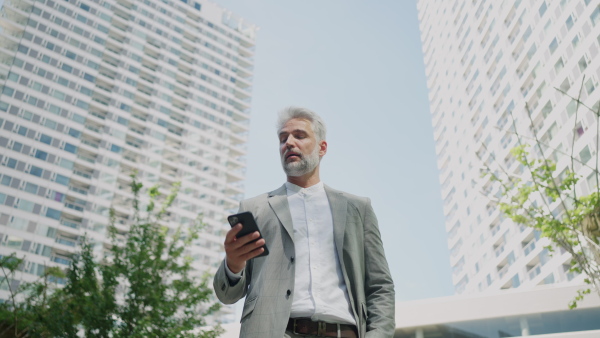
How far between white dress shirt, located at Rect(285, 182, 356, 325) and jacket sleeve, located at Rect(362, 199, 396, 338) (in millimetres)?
132

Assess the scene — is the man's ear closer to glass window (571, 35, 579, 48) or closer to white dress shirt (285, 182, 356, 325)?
white dress shirt (285, 182, 356, 325)

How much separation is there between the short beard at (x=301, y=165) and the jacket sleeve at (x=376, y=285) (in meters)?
0.38

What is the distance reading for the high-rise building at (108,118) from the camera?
57188 mm

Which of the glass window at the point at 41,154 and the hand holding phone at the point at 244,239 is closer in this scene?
the hand holding phone at the point at 244,239

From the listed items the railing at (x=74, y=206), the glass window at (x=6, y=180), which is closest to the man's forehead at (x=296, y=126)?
the glass window at (x=6, y=180)

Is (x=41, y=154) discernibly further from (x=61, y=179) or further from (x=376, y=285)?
(x=376, y=285)

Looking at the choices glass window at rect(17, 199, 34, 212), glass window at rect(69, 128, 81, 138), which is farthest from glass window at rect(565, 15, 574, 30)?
glass window at rect(17, 199, 34, 212)

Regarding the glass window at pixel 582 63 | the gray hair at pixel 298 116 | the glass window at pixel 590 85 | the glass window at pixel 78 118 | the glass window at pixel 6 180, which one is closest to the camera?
the gray hair at pixel 298 116

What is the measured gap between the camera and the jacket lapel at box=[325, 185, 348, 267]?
8.89 ft

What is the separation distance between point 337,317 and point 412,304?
18.3m

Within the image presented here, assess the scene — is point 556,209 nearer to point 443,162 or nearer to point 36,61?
point 443,162

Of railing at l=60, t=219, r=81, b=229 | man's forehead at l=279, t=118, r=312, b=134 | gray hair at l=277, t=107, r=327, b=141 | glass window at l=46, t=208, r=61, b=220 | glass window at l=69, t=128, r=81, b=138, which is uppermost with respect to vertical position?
glass window at l=69, t=128, r=81, b=138

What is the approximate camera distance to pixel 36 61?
6378 centimetres

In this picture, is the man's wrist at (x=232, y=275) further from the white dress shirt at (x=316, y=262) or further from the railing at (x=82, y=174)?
the railing at (x=82, y=174)
